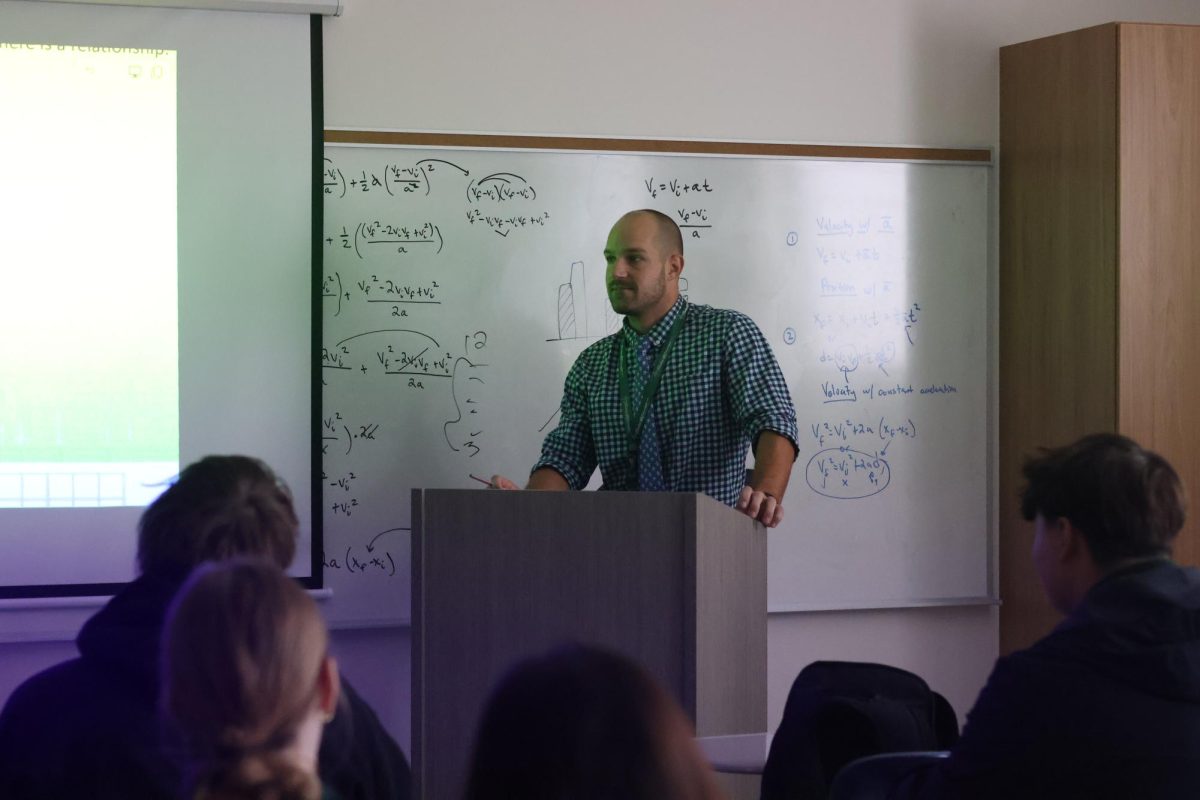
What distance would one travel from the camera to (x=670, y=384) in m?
3.18

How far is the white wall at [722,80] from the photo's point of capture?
3.84 m

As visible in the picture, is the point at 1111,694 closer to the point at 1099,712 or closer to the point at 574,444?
the point at 1099,712

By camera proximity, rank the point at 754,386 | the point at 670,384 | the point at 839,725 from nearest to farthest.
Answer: the point at 839,725 < the point at 754,386 < the point at 670,384

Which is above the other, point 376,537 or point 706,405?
point 706,405

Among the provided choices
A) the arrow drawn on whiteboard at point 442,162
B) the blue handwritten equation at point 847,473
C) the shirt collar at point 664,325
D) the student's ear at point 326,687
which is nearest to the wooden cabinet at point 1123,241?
the blue handwritten equation at point 847,473

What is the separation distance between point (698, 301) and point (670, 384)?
936 mm

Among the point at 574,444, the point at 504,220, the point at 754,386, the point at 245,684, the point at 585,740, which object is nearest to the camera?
the point at 585,740

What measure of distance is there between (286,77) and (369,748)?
2.63 m

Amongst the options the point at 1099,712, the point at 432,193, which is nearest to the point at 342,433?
the point at 432,193

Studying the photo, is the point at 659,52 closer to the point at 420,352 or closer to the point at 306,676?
the point at 420,352

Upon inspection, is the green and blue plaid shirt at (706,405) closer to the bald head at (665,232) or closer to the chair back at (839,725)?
the bald head at (665,232)

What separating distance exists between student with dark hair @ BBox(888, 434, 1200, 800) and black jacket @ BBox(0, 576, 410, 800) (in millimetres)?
846

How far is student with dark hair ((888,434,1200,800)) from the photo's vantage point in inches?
67.2

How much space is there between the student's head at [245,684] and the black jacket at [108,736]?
0.33m
